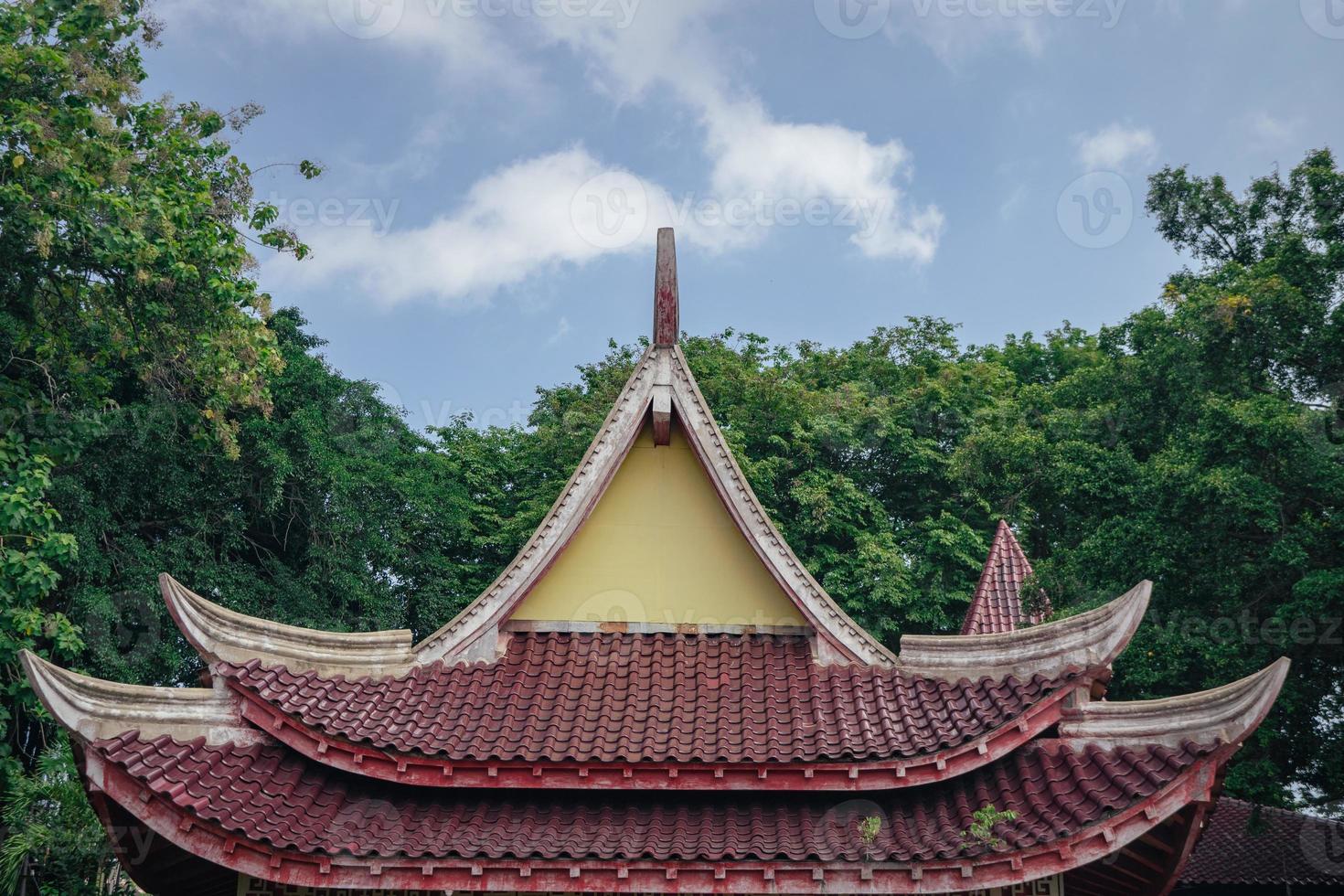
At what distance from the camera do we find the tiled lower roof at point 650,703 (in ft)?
26.4

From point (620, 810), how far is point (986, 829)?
265 centimetres

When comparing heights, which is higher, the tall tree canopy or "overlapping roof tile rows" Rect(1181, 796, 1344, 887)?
the tall tree canopy

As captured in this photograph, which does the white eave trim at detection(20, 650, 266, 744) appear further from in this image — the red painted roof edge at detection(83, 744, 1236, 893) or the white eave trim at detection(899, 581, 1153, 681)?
the white eave trim at detection(899, 581, 1153, 681)

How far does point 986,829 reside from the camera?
7.29m

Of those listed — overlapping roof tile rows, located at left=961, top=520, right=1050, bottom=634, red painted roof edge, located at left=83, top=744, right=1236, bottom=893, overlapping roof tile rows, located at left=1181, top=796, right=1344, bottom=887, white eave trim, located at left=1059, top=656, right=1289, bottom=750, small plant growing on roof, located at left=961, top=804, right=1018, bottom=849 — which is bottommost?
overlapping roof tile rows, located at left=1181, top=796, right=1344, bottom=887

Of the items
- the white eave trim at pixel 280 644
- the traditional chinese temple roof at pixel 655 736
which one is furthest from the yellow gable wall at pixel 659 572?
the white eave trim at pixel 280 644

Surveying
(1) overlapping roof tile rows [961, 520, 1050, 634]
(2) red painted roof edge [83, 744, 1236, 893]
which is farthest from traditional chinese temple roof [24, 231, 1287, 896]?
(1) overlapping roof tile rows [961, 520, 1050, 634]

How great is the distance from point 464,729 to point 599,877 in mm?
1598

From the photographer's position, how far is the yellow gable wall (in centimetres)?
973

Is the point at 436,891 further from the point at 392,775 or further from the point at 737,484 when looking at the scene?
the point at 737,484

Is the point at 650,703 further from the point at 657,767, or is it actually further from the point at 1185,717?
the point at 1185,717

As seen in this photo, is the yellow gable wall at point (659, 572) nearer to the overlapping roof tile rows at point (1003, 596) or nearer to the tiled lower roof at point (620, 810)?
Result: the tiled lower roof at point (620, 810)

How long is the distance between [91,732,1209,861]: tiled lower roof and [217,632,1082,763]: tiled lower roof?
1.60 feet

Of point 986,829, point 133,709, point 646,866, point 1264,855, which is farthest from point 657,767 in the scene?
point 1264,855
